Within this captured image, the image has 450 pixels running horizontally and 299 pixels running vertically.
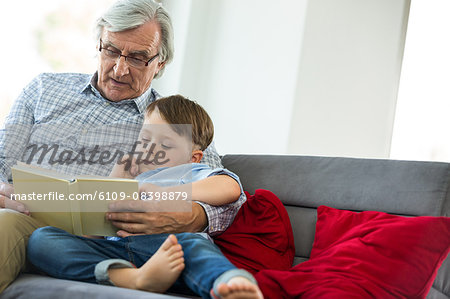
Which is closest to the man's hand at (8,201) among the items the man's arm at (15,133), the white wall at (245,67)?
the man's arm at (15,133)

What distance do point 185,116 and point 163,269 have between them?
64cm

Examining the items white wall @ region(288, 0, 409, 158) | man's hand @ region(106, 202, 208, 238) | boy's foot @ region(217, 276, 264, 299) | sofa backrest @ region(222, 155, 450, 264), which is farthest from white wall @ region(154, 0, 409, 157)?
boy's foot @ region(217, 276, 264, 299)

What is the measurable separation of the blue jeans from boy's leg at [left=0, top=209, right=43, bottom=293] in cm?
3

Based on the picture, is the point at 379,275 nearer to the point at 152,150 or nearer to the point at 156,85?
the point at 152,150

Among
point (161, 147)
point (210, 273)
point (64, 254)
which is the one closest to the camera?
point (210, 273)

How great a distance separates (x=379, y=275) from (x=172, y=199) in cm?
62

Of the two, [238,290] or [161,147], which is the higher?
[161,147]

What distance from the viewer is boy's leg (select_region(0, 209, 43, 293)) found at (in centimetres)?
117

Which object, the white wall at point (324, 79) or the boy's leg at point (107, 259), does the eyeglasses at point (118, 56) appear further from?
the white wall at point (324, 79)

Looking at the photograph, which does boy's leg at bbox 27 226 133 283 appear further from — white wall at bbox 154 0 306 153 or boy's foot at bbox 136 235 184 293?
white wall at bbox 154 0 306 153

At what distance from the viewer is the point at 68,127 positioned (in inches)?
72.9

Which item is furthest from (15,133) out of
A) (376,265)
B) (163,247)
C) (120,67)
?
(376,265)

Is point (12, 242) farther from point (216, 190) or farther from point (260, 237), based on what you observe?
point (260, 237)

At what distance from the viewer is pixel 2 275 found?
3.80ft
